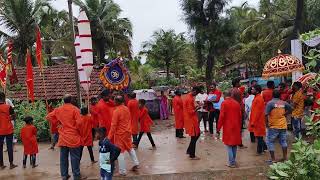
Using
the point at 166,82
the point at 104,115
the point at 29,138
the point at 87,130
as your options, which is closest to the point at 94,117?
the point at 104,115

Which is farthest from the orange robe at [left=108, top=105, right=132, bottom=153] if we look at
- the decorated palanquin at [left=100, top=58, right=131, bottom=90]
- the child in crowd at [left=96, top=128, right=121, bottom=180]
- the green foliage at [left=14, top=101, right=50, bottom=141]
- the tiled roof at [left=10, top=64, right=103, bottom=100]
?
the tiled roof at [left=10, top=64, right=103, bottom=100]

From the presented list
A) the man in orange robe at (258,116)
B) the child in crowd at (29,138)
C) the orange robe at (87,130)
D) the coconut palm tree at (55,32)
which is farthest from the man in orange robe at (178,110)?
the coconut palm tree at (55,32)

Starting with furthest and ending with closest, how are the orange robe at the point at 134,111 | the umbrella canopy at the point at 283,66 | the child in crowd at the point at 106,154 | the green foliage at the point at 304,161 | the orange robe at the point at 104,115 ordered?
the umbrella canopy at the point at 283,66
the orange robe at the point at 134,111
the orange robe at the point at 104,115
the child in crowd at the point at 106,154
the green foliage at the point at 304,161

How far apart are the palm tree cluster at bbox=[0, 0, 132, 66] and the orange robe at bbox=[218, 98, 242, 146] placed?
14.6 meters

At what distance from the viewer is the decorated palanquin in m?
13.9

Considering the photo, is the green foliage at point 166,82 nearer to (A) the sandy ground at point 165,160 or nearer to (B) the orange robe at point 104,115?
(A) the sandy ground at point 165,160

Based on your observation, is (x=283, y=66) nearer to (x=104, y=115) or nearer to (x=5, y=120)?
(x=104, y=115)

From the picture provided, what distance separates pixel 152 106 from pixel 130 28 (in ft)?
45.8

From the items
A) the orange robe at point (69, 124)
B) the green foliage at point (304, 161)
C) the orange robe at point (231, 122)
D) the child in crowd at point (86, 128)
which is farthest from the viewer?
the child in crowd at point (86, 128)

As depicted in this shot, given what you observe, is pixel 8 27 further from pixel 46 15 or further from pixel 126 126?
pixel 126 126

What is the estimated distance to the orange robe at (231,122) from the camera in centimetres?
845

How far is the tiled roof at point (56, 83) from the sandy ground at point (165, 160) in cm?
504

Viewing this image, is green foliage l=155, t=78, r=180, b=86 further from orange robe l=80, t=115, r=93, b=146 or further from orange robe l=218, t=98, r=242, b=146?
orange robe l=218, t=98, r=242, b=146

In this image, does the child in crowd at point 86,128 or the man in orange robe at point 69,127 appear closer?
the man in orange robe at point 69,127
